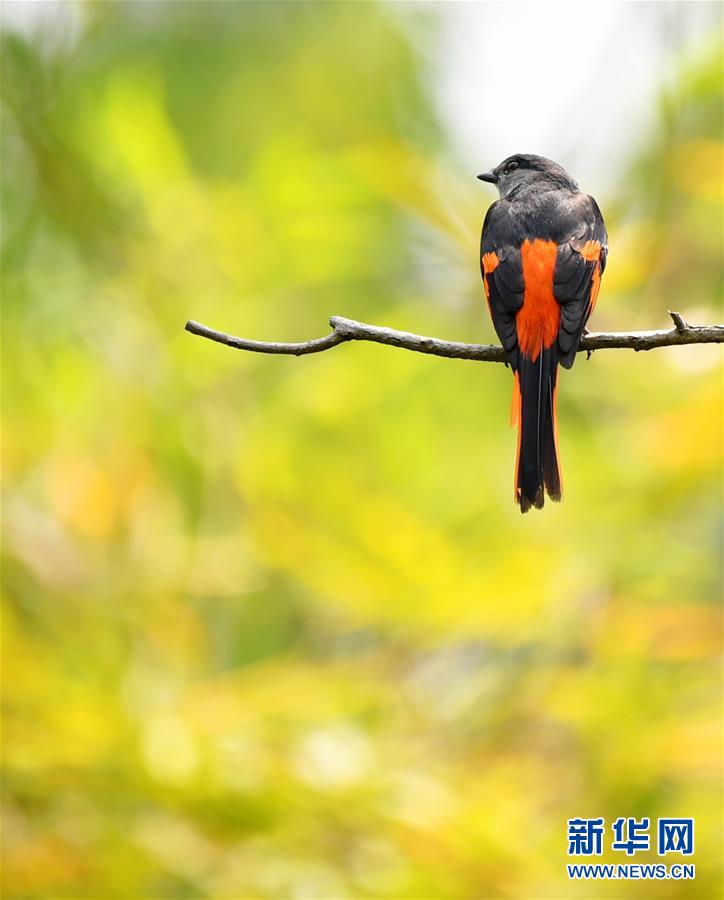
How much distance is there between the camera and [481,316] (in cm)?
622

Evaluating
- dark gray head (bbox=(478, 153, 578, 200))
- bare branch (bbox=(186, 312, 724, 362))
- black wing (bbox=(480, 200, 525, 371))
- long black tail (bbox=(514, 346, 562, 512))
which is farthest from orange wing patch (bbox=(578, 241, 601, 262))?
bare branch (bbox=(186, 312, 724, 362))

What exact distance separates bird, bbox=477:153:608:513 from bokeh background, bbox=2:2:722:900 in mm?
1534

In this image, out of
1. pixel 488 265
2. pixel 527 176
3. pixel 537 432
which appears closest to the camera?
pixel 537 432

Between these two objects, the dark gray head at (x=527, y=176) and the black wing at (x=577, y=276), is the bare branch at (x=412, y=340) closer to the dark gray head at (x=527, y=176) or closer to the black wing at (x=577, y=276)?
the black wing at (x=577, y=276)

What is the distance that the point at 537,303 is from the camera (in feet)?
10.9

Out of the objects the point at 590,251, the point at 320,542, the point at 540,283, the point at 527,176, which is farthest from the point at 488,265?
the point at 320,542

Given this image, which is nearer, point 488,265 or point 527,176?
point 488,265

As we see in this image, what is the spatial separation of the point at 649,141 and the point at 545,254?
9.94 ft

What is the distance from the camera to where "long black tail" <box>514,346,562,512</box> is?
8.58 feet

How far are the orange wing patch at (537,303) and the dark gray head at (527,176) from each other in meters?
0.40

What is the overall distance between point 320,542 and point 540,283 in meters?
2.51

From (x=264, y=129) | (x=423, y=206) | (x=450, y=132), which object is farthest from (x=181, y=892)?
(x=264, y=129)

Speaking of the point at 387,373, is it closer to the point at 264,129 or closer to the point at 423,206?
the point at 423,206

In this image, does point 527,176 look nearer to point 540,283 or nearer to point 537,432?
point 540,283
